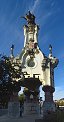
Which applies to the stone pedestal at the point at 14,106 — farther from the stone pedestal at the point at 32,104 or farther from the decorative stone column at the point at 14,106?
the stone pedestal at the point at 32,104

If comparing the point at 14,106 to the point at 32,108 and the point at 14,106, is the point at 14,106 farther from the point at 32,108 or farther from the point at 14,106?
the point at 32,108

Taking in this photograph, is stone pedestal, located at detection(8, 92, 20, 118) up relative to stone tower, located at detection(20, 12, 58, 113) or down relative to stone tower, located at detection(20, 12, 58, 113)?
down

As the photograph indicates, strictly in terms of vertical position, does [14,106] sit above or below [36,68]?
below

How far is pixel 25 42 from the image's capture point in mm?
54688

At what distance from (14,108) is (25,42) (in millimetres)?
11370

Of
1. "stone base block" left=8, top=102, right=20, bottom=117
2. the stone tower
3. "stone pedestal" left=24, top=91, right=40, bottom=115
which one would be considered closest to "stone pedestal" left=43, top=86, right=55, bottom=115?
the stone tower

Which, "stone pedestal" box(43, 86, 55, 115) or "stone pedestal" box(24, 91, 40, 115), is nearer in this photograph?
"stone pedestal" box(43, 86, 55, 115)

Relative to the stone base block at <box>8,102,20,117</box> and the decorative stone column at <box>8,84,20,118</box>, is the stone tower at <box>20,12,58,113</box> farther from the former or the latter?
the stone base block at <box>8,102,20,117</box>

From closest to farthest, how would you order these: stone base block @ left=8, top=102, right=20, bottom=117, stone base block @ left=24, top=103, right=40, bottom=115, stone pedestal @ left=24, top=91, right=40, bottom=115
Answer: stone base block @ left=8, top=102, right=20, bottom=117 < stone pedestal @ left=24, top=91, right=40, bottom=115 < stone base block @ left=24, top=103, right=40, bottom=115

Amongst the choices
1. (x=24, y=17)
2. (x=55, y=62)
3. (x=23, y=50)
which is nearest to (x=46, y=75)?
(x=55, y=62)

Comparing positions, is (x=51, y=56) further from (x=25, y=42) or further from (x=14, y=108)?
(x=14, y=108)

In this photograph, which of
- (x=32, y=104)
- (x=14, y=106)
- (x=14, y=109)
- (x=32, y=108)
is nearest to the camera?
(x=14, y=106)

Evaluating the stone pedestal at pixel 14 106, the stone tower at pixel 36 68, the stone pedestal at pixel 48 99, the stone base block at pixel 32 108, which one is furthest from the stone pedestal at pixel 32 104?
the stone pedestal at pixel 14 106

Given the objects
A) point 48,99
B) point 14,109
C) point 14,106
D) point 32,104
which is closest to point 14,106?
point 14,106
